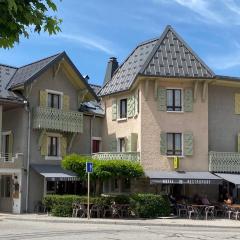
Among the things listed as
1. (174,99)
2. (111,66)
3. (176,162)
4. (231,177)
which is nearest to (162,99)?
(174,99)

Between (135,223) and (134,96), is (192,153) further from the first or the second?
(135,223)

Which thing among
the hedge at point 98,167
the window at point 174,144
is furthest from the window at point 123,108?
the hedge at point 98,167

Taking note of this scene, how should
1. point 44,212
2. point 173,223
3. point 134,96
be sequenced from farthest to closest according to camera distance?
1. point 134,96
2. point 44,212
3. point 173,223

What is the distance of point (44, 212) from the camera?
31.9m

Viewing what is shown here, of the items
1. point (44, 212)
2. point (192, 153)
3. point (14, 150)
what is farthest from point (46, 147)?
point (192, 153)

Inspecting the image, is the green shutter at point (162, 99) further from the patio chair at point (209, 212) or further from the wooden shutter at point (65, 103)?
the patio chair at point (209, 212)

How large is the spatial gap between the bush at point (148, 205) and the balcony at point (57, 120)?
797 cm

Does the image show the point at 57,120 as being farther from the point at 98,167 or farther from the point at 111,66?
the point at 111,66

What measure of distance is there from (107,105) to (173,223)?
14.5 m

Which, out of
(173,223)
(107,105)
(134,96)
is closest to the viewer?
(173,223)

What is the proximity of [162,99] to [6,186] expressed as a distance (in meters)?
11.9

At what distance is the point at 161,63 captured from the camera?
3294 cm

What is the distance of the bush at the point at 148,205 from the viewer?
28047 mm

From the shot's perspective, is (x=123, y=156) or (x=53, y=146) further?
(x=53, y=146)
